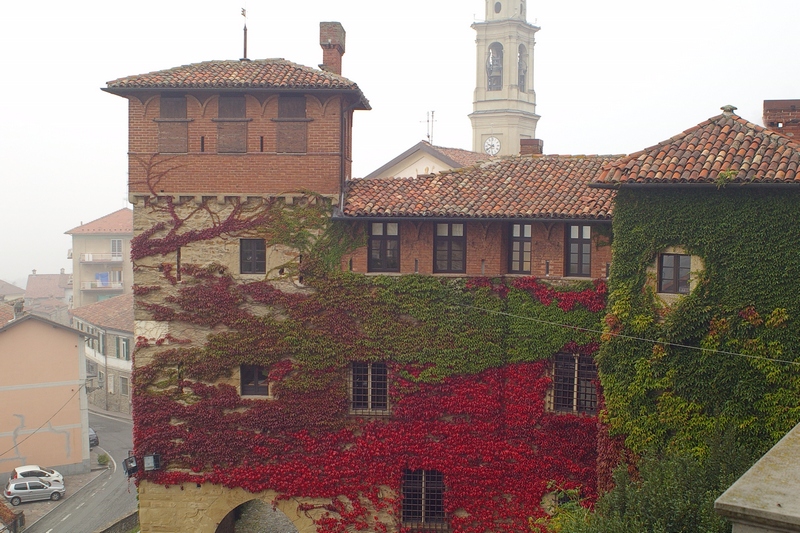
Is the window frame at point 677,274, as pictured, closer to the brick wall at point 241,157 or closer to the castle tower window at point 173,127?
the brick wall at point 241,157

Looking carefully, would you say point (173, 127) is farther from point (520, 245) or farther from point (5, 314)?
point (5, 314)

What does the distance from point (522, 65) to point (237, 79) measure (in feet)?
162

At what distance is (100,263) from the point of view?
258ft

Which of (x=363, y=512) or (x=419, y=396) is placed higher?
(x=419, y=396)

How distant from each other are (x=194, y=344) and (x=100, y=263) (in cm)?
5970

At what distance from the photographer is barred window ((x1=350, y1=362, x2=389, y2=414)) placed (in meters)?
23.2

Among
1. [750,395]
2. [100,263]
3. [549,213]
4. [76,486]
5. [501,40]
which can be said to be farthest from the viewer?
[100,263]

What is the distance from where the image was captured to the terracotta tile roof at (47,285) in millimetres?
113500

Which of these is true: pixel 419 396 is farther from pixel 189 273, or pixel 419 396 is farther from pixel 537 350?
pixel 189 273

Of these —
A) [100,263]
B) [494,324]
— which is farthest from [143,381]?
[100,263]

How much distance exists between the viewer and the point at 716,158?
18109 millimetres

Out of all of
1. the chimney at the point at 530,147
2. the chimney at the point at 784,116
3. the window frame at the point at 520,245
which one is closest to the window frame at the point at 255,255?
the window frame at the point at 520,245

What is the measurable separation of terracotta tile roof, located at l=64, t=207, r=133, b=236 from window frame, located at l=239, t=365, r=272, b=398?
5846 centimetres

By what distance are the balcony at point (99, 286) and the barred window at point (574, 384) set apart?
64.8 m
